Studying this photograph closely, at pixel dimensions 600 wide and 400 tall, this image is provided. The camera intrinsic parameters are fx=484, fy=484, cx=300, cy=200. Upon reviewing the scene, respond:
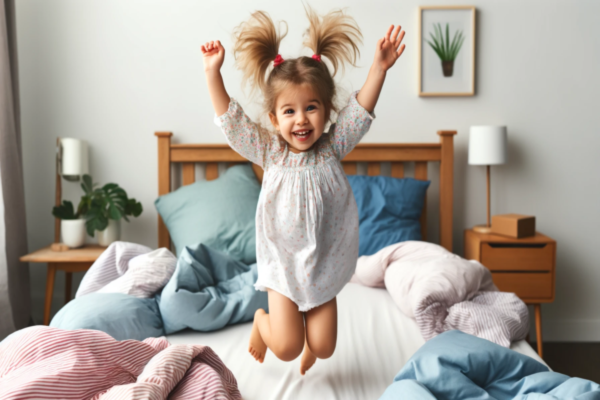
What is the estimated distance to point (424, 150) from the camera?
2668 mm

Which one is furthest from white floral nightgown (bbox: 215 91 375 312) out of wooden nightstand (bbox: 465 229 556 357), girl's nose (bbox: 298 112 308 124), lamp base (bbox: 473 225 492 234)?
lamp base (bbox: 473 225 492 234)

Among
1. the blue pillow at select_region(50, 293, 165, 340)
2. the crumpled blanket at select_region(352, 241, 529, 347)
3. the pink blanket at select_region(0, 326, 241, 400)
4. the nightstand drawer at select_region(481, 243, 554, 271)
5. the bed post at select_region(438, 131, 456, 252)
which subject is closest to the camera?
the pink blanket at select_region(0, 326, 241, 400)

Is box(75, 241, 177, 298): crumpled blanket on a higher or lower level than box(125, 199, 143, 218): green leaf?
lower

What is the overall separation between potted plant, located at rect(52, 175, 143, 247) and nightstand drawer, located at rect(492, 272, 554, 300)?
6.21ft

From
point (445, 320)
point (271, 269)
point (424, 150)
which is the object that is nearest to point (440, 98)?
point (424, 150)

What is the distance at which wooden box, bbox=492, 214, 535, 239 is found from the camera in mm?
2387

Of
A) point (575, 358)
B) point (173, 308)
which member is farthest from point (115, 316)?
point (575, 358)

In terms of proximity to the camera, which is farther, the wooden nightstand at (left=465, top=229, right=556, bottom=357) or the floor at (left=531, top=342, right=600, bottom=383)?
the wooden nightstand at (left=465, top=229, right=556, bottom=357)

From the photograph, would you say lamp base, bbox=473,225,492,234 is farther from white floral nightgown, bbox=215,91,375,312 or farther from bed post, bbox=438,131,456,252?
white floral nightgown, bbox=215,91,375,312

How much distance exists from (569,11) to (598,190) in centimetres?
102

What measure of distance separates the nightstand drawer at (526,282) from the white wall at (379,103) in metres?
0.47

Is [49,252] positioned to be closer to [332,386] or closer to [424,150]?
[332,386]

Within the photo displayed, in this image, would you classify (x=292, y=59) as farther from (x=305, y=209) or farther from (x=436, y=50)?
(x=436, y=50)

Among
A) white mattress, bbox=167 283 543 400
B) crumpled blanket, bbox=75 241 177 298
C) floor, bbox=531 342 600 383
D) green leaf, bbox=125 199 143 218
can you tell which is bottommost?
floor, bbox=531 342 600 383
